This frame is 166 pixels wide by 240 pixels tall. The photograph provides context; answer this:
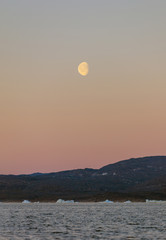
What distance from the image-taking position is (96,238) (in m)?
53.8

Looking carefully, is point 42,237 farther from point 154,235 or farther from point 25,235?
point 154,235

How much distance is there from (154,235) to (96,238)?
8327mm

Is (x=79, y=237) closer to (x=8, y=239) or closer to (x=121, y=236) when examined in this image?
(x=121, y=236)

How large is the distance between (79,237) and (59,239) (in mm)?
3265

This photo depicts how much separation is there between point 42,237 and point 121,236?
9801mm

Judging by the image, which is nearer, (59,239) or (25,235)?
(59,239)

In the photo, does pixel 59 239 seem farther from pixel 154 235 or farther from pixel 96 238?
pixel 154 235

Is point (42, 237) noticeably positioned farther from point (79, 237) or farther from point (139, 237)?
point (139, 237)

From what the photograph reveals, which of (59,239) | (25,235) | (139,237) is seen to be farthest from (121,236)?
(25,235)

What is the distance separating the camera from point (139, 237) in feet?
178

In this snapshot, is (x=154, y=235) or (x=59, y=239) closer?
(x=59, y=239)

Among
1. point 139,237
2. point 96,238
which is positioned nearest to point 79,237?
point 96,238

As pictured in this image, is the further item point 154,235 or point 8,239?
point 154,235

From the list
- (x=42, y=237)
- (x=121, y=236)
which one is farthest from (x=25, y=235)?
(x=121, y=236)
